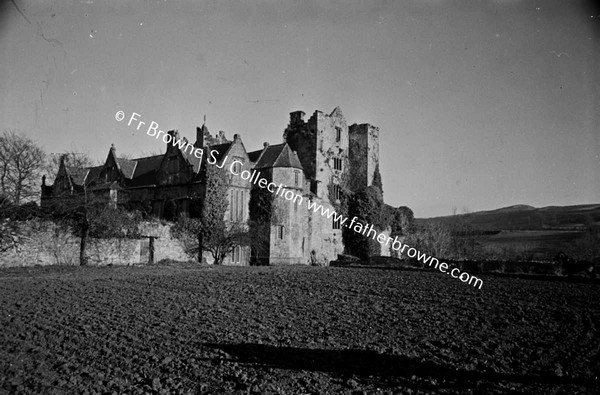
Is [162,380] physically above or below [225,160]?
below

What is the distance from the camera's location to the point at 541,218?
306 feet

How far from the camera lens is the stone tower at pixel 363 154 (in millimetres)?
56594

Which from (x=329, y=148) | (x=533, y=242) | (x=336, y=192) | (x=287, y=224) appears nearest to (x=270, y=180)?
(x=287, y=224)

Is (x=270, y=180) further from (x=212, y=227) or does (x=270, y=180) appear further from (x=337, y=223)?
(x=337, y=223)

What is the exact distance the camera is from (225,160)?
135ft

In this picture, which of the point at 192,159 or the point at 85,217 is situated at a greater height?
the point at 192,159

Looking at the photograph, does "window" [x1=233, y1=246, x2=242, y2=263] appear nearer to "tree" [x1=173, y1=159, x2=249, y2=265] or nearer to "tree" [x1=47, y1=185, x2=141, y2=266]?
"tree" [x1=173, y1=159, x2=249, y2=265]

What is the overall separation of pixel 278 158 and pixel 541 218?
226 feet

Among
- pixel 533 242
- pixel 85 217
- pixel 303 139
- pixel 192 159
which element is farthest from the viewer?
pixel 533 242

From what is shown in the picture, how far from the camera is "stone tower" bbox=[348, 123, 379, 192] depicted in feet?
186

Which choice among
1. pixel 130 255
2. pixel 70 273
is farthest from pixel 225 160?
pixel 70 273

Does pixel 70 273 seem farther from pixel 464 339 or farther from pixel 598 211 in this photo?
pixel 598 211

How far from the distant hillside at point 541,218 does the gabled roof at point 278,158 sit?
5369cm

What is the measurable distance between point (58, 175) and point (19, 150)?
9163 millimetres
